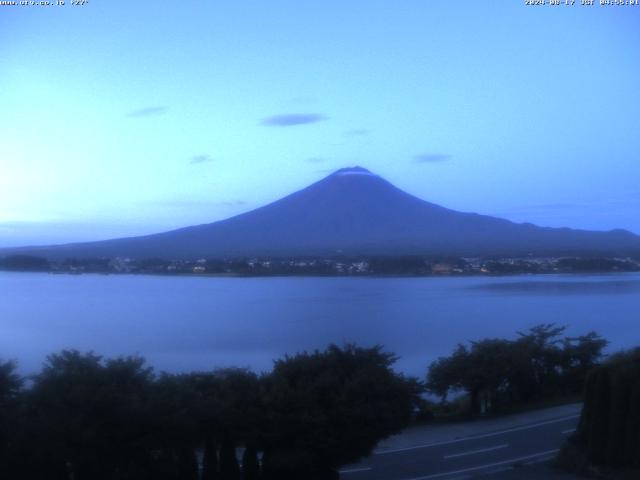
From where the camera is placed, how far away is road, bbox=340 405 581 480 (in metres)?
11.8

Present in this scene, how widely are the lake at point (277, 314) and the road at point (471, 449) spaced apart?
3.83 m

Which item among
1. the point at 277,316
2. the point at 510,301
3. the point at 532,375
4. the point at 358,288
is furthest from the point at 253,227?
the point at 532,375

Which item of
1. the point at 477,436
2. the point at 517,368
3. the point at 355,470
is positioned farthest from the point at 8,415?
the point at 517,368

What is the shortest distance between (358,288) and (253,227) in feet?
83.8

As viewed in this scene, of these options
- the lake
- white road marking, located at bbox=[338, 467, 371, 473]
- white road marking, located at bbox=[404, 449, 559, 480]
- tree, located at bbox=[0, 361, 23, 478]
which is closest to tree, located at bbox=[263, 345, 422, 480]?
white road marking, located at bbox=[404, 449, 559, 480]

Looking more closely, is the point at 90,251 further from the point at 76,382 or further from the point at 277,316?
the point at 76,382

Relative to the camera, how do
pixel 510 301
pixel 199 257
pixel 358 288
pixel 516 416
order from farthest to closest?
pixel 199 257 → pixel 358 288 → pixel 510 301 → pixel 516 416

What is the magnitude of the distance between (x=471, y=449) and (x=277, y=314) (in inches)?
515

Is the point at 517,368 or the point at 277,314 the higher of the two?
the point at 277,314

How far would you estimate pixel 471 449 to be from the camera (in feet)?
44.4

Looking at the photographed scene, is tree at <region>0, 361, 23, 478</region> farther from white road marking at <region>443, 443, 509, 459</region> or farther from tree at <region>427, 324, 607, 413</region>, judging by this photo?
tree at <region>427, 324, 607, 413</region>

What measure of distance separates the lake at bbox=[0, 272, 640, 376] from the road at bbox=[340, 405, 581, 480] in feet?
12.6

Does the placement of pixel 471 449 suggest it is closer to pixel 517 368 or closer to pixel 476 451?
pixel 476 451

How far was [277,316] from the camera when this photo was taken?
2559 centimetres
